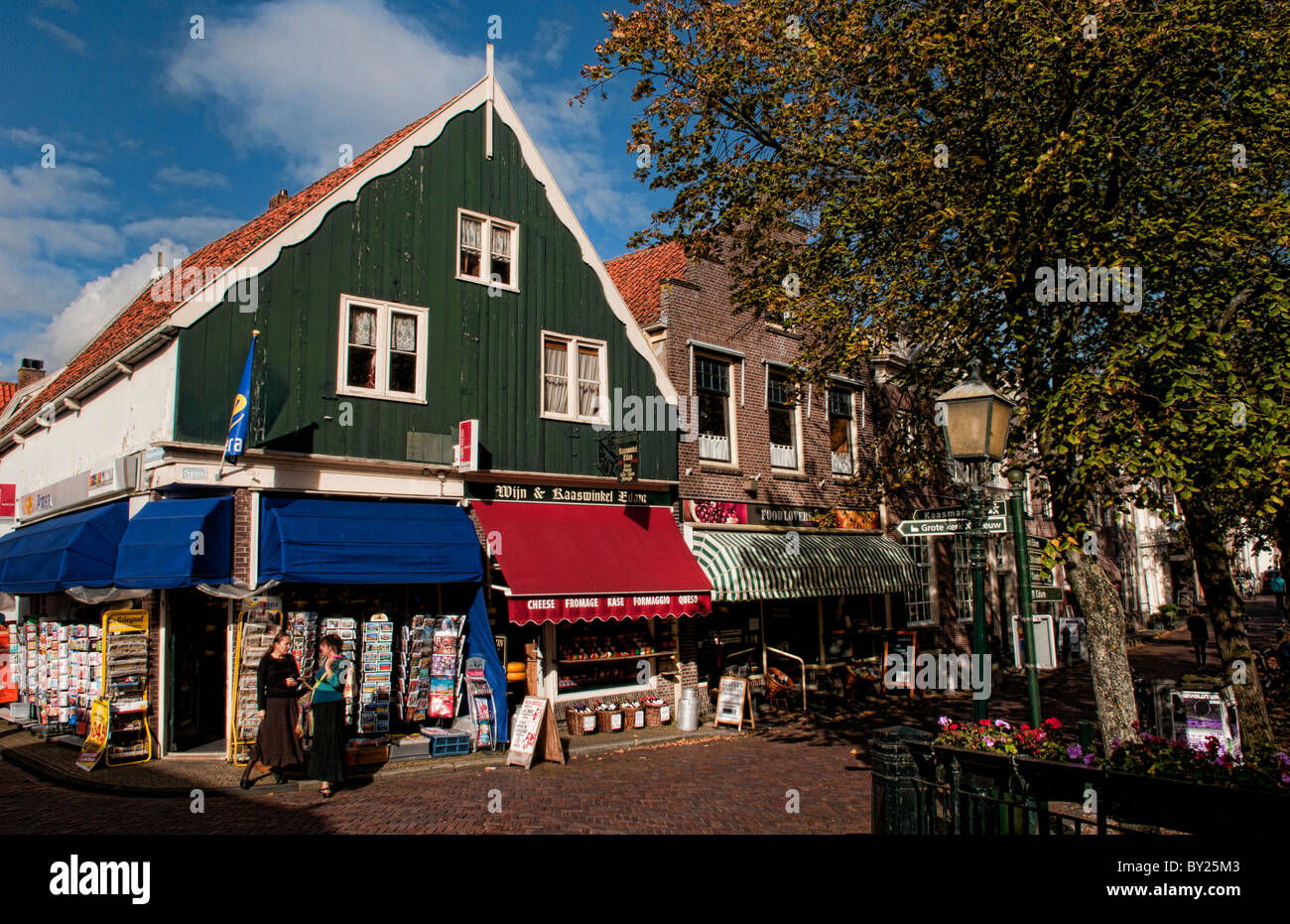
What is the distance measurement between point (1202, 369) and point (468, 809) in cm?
965

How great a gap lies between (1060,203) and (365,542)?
1033 cm

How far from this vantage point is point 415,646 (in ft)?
43.8

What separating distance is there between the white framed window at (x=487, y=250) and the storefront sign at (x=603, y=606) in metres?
5.58

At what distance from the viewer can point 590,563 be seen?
1473 centimetres

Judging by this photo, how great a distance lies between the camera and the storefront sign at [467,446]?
13.8 m

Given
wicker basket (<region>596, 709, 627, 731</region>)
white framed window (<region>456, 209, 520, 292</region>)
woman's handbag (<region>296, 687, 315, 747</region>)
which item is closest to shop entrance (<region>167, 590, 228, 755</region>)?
woman's handbag (<region>296, 687, 315, 747</region>)

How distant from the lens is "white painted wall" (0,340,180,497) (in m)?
12.2

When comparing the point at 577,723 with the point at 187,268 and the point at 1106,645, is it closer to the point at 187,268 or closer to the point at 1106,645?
the point at 1106,645

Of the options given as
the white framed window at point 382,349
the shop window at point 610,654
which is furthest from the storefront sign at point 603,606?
the white framed window at point 382,349

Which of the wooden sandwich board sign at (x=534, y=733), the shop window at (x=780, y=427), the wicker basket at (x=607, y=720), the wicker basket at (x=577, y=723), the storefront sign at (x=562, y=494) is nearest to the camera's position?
the wooden sandwich board sign at (x=534, y=733)

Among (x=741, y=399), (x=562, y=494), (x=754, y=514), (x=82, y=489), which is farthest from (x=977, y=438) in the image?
(x=82, y=489)

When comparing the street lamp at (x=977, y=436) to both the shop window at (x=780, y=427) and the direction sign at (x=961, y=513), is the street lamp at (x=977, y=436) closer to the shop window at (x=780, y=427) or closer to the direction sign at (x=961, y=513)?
the direction sign at (x=961, y=513)

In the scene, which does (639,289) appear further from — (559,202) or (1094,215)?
(1094,215)
